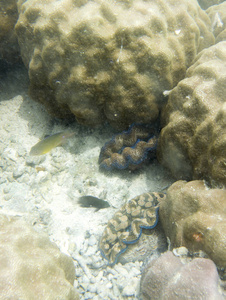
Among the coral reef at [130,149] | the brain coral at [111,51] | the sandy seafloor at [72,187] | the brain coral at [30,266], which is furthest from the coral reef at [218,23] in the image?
the brain coral at [30,266]

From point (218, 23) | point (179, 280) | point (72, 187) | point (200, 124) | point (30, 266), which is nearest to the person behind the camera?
point (179, 280)

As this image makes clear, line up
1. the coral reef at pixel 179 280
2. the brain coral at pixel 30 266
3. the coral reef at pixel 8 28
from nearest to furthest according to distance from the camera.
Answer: the coral reef at pixel 179 280 < the brain coral at pixel 30 266 < the coral reef at pixel 8 28

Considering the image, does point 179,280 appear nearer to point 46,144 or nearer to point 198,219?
point 198,219

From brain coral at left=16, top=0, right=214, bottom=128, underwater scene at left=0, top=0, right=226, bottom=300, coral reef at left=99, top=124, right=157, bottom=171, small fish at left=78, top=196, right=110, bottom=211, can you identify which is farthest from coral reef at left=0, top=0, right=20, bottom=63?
small fish at left=78, top=196, right=110, bottom=211

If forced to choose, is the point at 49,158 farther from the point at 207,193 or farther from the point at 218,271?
the point at 218,271

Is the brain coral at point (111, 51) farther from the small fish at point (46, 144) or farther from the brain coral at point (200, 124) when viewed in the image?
the small fish at point (46, 144)

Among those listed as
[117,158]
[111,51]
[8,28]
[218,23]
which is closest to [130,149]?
[117,158]
